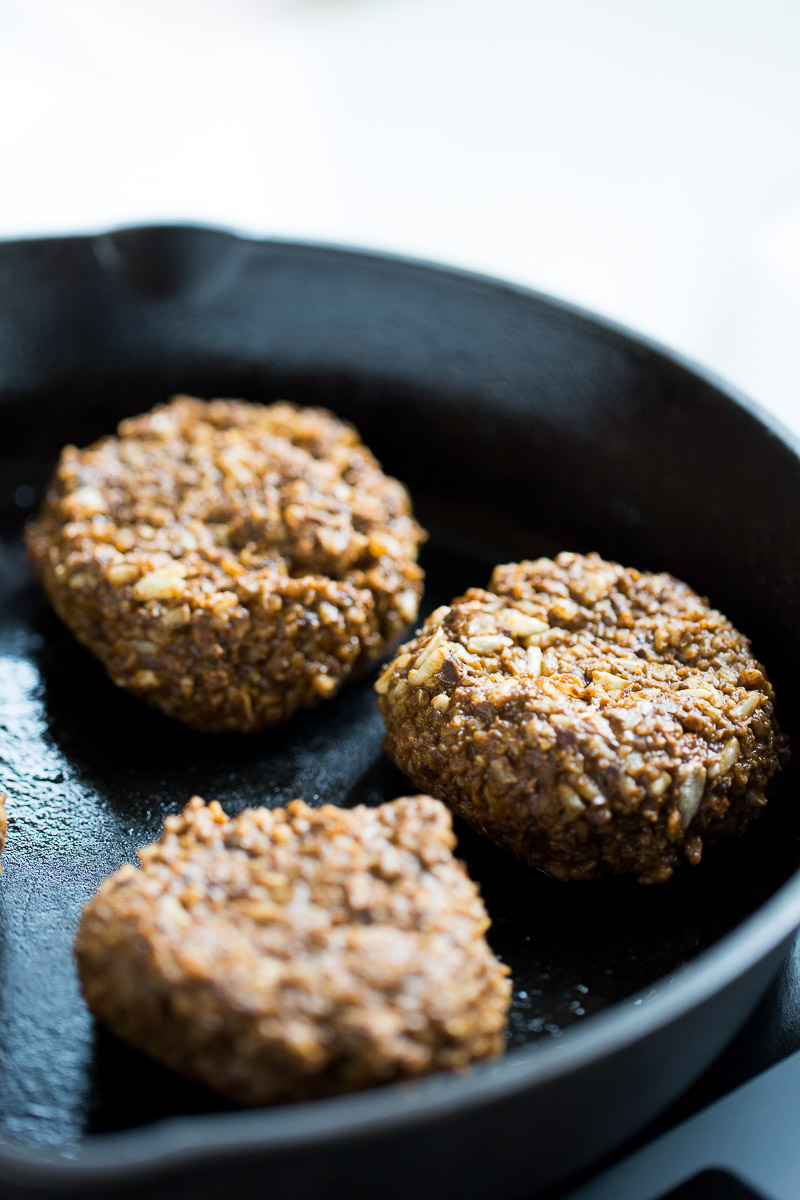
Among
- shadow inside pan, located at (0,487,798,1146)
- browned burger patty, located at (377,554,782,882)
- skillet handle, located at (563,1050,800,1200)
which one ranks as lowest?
shadow inside pan, located at (0,487,798,1146)

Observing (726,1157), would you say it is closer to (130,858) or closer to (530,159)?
(130,858)

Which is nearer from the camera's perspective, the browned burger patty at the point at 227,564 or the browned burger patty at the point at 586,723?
the browned burger patty at the point at 586,723

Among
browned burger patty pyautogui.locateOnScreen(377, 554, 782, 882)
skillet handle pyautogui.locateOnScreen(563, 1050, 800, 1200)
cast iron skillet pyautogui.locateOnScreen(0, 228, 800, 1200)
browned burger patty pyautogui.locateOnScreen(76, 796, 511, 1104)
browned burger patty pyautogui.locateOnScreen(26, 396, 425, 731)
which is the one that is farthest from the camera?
browned burger patty pyautogui.locateOnScreen(26, 396, 425, 731)

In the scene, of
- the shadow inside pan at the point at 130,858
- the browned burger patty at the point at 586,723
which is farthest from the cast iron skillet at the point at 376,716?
the browned burger patty at the point at 586,723

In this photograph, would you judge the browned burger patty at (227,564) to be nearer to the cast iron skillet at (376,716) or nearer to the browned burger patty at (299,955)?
the cast iron skillet at (376,716)

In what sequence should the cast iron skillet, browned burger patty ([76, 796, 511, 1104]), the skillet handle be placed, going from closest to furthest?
the cast iron skillet → browned burger patty ([76, 796, 511, 1104]) → the skillet handle

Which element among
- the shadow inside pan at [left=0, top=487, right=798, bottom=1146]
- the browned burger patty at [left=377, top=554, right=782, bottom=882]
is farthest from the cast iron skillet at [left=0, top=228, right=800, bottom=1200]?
the browned burger patty at [left=377, top=554, right=782, bottom=882]

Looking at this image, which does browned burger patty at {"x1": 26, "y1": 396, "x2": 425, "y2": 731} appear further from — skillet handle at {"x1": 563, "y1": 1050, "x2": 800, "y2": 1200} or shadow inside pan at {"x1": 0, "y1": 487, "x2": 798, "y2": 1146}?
skillet handle at {"x1": 563, "y1": 1050, "x2": 800, "y2": 1200}
